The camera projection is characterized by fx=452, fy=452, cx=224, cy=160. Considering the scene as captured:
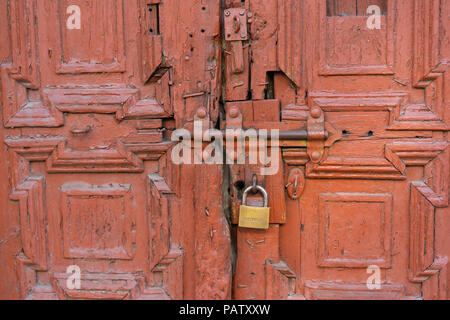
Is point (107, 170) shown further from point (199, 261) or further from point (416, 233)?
point (416, 233)

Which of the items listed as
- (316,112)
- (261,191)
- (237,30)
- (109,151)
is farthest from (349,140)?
(109,151)

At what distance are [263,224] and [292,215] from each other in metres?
0.13

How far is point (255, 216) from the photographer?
1432 mm

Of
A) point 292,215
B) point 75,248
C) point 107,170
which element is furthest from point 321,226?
point 75,248

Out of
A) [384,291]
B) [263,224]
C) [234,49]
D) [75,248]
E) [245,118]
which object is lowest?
[384,291]

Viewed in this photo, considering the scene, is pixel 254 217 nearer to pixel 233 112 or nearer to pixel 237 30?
pixel 233 112

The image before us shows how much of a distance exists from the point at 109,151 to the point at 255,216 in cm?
54

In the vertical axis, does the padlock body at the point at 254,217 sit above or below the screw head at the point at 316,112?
below

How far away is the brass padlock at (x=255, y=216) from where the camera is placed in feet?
4.68

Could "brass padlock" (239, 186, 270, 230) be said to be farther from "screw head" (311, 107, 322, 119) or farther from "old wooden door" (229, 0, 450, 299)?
"screw head" (311, 107, 322, 119)

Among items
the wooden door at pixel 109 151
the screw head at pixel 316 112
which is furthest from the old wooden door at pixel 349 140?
the wooden door at pixel 109 151

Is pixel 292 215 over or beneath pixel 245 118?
beneath

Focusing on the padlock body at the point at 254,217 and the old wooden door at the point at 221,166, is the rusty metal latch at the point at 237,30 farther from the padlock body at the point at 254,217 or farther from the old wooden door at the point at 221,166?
the padlock body at the point at 254,217

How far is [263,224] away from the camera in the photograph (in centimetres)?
143
